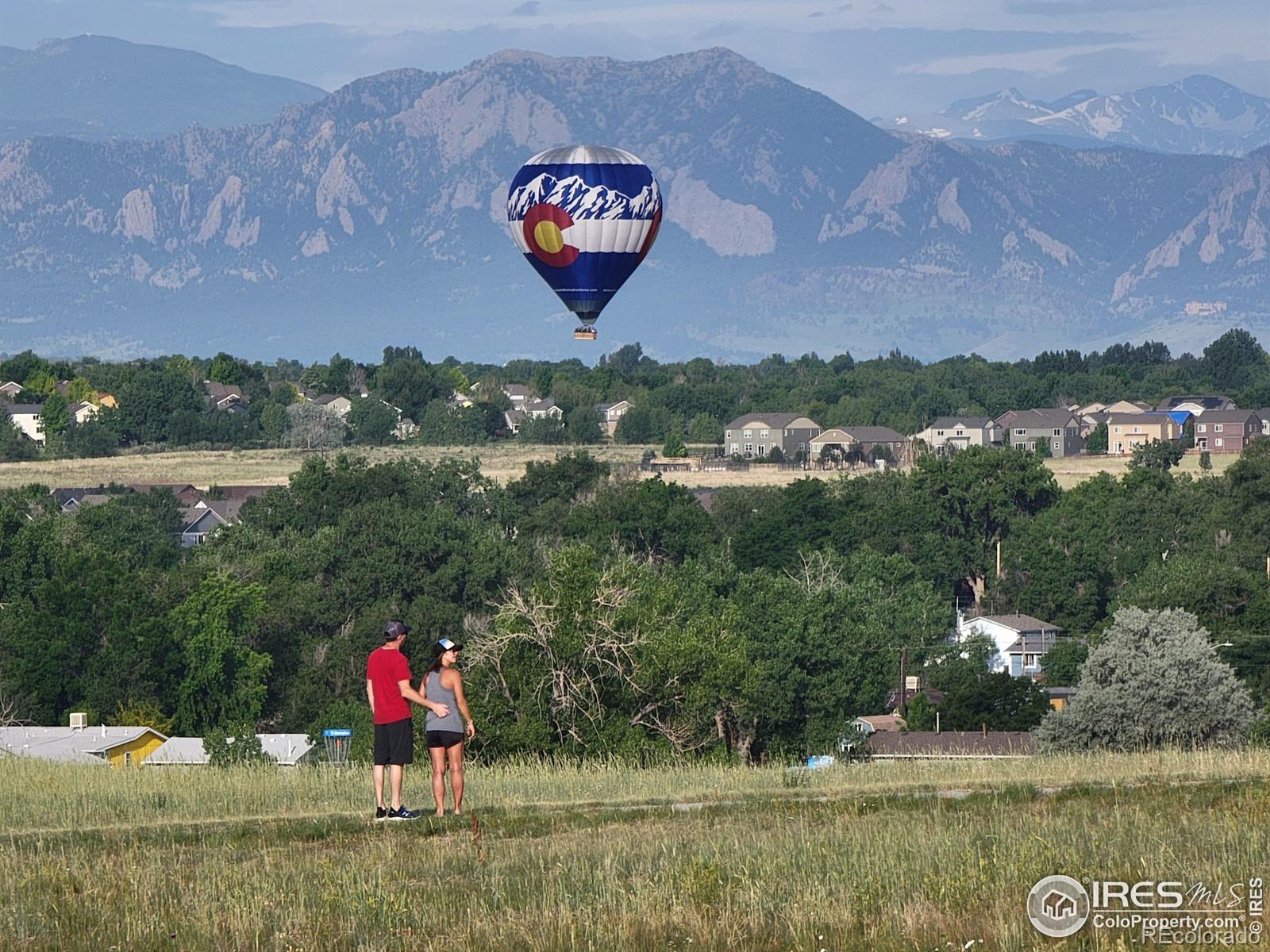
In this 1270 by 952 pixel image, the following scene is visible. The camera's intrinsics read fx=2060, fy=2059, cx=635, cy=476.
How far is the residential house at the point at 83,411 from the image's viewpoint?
177m

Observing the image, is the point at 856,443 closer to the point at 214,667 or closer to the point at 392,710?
the point at 214,667

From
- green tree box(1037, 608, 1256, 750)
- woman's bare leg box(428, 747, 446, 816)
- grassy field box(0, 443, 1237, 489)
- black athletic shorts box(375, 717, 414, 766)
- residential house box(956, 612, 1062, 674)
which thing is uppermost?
grassy field box(0, 443, 1237, 489)

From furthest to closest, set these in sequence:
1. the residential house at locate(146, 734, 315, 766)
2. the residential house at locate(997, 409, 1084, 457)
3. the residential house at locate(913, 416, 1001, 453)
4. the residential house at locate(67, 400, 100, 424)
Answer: the residential house at locate(913, 416, 1001, 453)
the residential house at locate(997, 409, 1084, 457)
the residential house at locate(67, 400, 100, 424)
the residential house at locate(146, 734, 315, 766)

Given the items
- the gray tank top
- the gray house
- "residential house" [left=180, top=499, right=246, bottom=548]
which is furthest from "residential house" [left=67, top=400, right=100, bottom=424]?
the gray tank top

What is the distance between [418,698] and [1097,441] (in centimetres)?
17716

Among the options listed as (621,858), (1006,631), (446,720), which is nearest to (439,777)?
(446,720)

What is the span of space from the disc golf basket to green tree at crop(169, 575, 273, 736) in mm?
8486

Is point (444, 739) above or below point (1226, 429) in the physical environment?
below

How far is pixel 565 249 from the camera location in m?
64.6

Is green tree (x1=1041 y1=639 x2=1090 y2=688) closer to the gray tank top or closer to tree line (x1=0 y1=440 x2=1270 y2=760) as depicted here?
tree line (x1=0 y1=440 x2=1270 y2=760)

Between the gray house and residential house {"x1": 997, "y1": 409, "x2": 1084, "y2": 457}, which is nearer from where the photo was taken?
the gray house

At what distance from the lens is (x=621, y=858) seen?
1582cm

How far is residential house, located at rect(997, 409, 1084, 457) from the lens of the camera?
187625 millimetres

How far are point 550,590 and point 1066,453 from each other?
15159 centimetres
